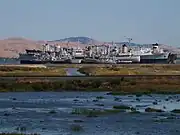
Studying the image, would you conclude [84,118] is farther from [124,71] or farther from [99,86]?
[124,71]

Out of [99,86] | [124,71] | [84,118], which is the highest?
[84,118]

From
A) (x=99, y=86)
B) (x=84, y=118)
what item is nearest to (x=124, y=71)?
(x=99, y=86)

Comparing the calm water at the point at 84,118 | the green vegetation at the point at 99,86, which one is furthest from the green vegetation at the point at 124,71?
the calm water at the point at 84,118

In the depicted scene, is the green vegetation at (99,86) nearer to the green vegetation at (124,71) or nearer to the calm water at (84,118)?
the calm water at (84,118)

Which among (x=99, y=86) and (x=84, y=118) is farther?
(x=99, y=86)

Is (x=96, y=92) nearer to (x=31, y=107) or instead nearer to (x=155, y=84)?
(x=155, y=84)

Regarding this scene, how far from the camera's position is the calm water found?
31036 mm

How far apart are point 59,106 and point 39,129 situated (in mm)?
15613

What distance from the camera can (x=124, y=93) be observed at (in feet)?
203

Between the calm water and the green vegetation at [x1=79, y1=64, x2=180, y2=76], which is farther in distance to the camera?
the green vegetation at [x1=79, y1=64, x2=180, y2=76]

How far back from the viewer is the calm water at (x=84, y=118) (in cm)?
3104

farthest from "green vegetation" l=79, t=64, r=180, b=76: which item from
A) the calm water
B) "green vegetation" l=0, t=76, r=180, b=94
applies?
the calm water

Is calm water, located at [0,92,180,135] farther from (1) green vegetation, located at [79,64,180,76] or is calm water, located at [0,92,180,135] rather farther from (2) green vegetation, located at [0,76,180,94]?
(1) green vegetation, located at [79,64,180,76]

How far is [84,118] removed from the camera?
1458 inches
